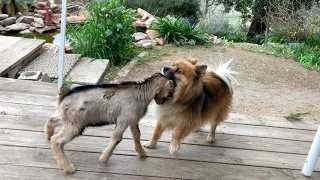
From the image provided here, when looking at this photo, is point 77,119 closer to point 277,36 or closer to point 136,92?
point 136,92

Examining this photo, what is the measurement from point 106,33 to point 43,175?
385 cm

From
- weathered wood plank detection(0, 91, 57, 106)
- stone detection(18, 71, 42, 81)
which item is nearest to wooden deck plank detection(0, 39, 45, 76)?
stone detection(18, 71, 42, 81)

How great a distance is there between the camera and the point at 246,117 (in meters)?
3.46

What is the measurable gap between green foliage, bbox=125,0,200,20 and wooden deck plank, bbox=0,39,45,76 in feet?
17.7

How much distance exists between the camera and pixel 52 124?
8.25 ft

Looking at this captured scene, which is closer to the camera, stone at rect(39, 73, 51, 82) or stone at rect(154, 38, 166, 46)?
stone at rect(39, 73, 51, 82)

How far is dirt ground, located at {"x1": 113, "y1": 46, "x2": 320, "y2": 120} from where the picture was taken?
5.01m

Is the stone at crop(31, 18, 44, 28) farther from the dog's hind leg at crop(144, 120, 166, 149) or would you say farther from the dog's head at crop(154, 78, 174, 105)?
the dog's head at crop(154, 78, 174, 105)

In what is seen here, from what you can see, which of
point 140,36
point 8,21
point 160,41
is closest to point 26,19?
point 8,21

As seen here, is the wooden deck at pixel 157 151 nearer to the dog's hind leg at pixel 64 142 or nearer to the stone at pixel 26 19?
the dog's hind leg at pixel 64 142

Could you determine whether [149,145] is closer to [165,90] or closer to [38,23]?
[165,90]

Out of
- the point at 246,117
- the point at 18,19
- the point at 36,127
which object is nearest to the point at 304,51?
the point at 246,117

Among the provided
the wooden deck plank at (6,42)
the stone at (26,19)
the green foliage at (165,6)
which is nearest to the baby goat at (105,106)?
the wooden deck plank at (6,42)

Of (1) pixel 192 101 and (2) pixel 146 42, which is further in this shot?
(2) pixel 146 42
